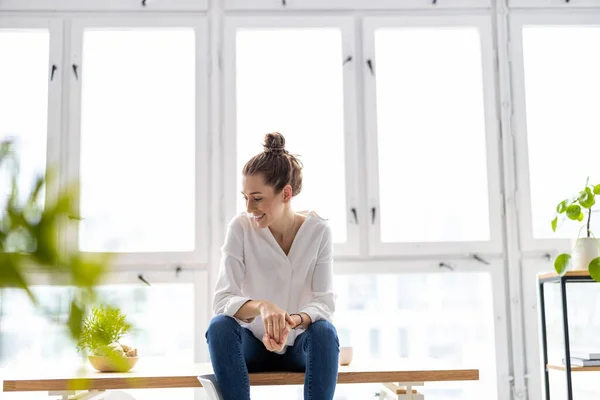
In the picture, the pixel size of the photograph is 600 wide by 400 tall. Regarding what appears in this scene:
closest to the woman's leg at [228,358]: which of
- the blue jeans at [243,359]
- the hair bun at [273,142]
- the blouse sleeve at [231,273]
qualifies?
the blue jeans at [243,359]

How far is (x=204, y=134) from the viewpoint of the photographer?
3.20 meters

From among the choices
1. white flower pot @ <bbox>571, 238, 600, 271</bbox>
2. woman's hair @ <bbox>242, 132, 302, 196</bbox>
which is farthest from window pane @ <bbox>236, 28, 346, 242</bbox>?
white flower pot @ <bbox>571, 238, 600, 271</bbox>

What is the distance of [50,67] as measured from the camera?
10.5ft

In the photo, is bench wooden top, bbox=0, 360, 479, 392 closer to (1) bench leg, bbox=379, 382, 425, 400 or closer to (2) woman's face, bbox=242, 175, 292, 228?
(1) bench leg, bbox=379, 382, 425, 400

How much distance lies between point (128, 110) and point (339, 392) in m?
1.56

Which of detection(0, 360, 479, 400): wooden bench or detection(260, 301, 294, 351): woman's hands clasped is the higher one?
detection(260, 301, 294, 351): woman's hands clasped

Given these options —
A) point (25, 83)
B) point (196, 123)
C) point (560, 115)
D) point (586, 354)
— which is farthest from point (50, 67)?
point (586, 354)

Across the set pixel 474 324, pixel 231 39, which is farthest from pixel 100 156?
pixel 474 324

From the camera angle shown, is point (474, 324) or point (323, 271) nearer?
point (323, 271)

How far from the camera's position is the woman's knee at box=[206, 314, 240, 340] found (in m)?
2.18

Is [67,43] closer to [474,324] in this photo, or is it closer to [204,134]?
[204,134]

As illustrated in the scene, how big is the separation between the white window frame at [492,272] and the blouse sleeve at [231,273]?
28.6 inches

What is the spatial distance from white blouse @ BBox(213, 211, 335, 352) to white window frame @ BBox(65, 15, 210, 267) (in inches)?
24.7

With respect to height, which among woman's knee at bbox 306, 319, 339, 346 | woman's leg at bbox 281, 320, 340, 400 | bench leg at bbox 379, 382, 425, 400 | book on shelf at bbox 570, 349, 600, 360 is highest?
woman's knee at bbox 306, 319, 339, 346
